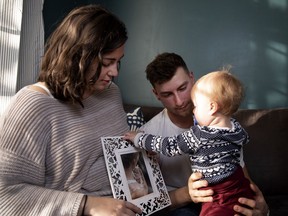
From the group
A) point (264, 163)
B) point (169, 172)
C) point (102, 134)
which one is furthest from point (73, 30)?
point (264, 163)

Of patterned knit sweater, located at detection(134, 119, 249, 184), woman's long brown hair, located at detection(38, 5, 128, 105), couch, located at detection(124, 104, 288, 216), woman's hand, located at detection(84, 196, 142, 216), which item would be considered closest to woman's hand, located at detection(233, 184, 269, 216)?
patterned knit sweater, located at detection(134, 119, 249, 184)

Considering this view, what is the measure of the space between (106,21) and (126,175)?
23.7 inches

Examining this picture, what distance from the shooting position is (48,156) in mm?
1191

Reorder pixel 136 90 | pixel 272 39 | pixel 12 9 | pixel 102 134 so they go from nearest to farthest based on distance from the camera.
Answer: pixel 102 134, pixel 12 9, pixel 272 39, pixel 136 90

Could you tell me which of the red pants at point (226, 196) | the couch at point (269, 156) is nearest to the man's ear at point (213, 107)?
the red pants at point (226, 196)

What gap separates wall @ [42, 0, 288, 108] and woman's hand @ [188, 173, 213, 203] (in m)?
1.34

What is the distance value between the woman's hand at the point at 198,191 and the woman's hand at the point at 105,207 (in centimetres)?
28

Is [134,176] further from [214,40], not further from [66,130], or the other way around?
[214,40]

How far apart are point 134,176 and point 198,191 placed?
26 cm

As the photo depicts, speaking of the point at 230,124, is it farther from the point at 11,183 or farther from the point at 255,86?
the point at 255,86

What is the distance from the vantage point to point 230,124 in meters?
1.37

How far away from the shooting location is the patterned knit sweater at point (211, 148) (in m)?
1.28

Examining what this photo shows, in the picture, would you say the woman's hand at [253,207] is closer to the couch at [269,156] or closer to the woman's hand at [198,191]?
the woman's hand at [198,191]

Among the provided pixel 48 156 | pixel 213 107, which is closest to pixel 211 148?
pixel 213 107
